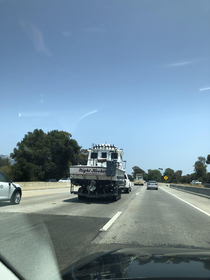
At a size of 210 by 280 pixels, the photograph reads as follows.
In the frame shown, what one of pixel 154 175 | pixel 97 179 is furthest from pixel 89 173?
pixel 154 175

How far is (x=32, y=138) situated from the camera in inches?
2130

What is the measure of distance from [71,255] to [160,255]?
1.91 m

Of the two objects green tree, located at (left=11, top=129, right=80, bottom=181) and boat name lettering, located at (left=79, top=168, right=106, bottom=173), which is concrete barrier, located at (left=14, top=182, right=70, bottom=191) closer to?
boat name lettering, located at (left=79, top=168, right=106, bottom=173)

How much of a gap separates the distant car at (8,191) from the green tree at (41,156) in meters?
34.0

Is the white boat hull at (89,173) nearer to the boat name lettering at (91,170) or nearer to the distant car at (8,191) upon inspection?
the boat name lettering at (91,170)

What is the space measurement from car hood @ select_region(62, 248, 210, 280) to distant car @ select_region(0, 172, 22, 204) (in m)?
8.41

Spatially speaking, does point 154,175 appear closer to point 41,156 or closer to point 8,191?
point 41,156

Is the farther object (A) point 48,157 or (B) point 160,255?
(A) point 48,157

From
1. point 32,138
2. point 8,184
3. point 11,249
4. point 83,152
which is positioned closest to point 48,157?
point 32,138

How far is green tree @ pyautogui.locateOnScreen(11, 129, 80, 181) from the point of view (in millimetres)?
50188

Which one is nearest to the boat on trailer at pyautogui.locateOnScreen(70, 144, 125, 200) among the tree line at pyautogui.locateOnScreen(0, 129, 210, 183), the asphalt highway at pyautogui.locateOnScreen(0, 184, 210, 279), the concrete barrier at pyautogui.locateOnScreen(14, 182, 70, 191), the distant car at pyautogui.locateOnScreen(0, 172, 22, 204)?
the distant car at pyautogui.locateOnScreen(0, 172, 22, 204)

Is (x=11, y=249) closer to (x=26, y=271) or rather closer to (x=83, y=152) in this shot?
(x=26, y=271)

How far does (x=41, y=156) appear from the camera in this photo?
172ft

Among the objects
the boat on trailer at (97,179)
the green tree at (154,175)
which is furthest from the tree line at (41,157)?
the green tree at (154,175)
